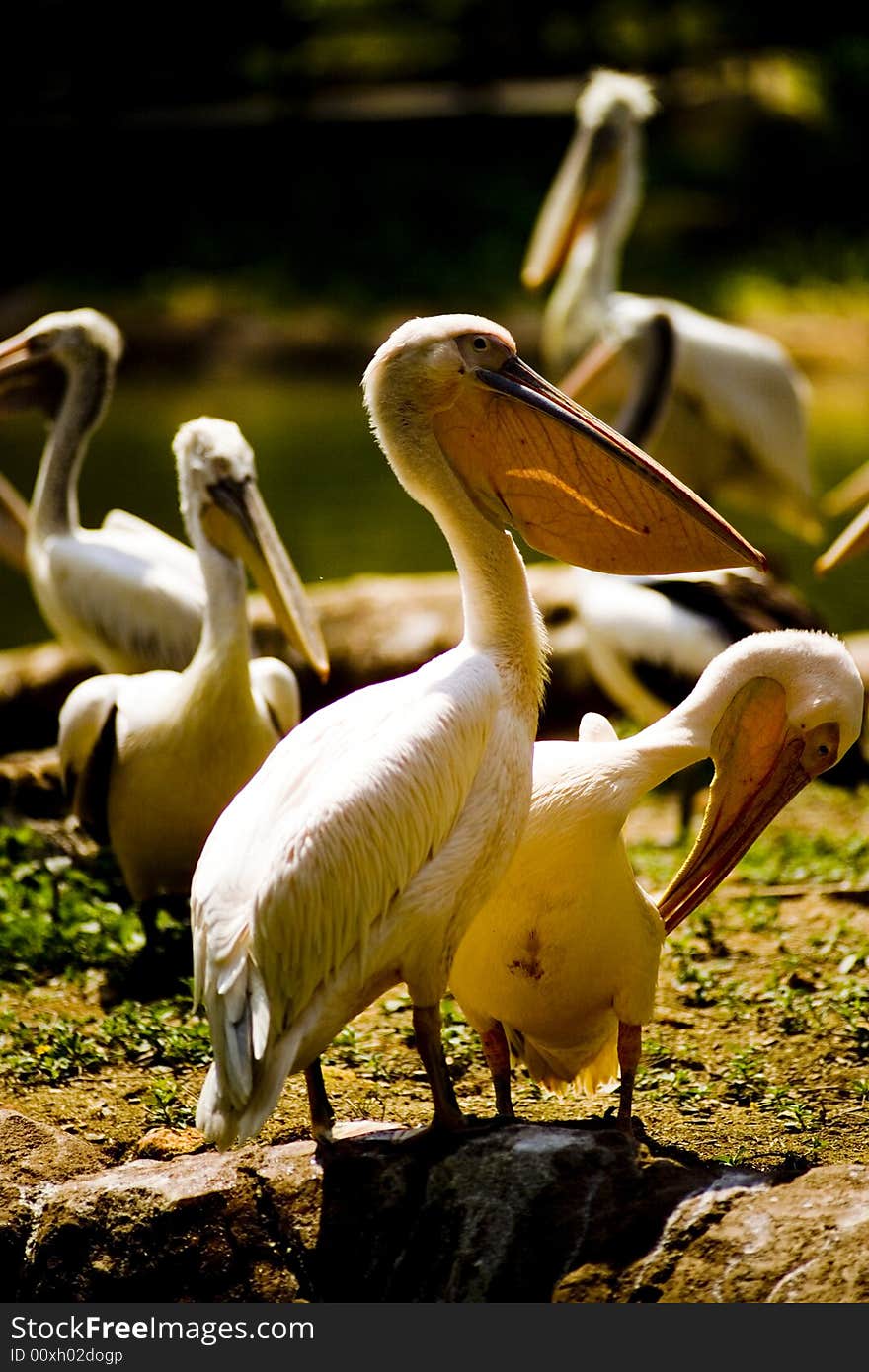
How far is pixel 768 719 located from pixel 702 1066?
3.40 feet

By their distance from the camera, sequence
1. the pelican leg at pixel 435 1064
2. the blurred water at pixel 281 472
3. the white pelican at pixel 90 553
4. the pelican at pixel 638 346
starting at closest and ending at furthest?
the pelican leg at pixel 435 1064 < the white pelican at pixel 90 553 < the pelican at pixel 638 346 < the blurred water at pixel 281 472

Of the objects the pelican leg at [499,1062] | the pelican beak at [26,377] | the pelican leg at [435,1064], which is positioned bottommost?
the pelican leg at [499,1062]

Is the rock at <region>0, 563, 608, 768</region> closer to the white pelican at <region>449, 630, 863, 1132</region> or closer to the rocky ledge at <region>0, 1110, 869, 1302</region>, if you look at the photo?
the white pelican at <region>449, 630, 863, 1132</region>

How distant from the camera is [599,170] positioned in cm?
977

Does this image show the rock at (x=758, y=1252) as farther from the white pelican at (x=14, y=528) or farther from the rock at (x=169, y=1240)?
the white pelican at (x=14, y=528)

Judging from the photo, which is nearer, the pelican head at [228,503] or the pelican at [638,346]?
the pelican head at [228,503]

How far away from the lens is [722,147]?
878 inches

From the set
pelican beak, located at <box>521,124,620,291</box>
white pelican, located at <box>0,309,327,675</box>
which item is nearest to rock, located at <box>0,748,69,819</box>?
white pelican, located at <box>0,309,327,675</box>

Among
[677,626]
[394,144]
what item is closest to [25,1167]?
[677,626]

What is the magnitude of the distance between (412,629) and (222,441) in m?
2.65

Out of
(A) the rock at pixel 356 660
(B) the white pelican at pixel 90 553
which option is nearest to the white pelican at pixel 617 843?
(B) the white pelican at pixel 90 553

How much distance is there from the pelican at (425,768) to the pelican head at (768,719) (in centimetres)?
23

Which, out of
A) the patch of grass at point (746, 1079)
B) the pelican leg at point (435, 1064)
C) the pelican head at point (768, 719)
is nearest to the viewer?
the pelican leg at point (435, 1064)

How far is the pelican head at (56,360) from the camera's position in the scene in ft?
22.2
